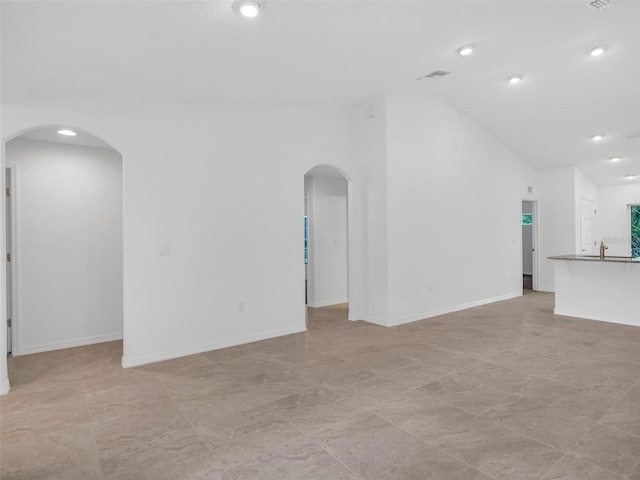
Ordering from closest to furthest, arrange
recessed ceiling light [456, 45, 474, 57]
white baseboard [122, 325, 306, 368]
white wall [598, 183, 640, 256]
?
white baseboard [122, 325, 306, 368]
recessed ceiling light [456, 45, 474, 57]
white wall [598, 183, 640, 256]

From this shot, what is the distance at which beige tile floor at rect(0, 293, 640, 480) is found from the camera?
2.22 meters

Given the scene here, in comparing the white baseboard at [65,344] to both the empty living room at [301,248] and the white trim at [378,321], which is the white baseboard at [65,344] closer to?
the empty living room at [301,248]

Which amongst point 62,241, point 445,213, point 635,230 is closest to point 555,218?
point 635,230

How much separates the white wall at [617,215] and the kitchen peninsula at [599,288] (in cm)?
516

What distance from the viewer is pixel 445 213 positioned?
20.6 ft

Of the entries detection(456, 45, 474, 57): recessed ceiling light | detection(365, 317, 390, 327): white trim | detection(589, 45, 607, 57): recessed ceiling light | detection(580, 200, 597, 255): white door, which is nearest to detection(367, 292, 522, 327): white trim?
detection(365, 317, 390, 327): white trim

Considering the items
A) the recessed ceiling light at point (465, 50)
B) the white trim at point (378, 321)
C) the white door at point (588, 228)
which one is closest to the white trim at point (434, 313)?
the white trim at point (378, 321)

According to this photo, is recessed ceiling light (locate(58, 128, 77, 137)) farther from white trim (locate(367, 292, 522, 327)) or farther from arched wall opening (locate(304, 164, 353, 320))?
white trim (locate(367, 292, 522, 327))

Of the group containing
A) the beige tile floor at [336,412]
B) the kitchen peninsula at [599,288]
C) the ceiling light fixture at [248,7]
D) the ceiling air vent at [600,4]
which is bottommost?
the beige tile floor at [336,412]

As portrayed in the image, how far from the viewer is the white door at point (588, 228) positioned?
29.2ft

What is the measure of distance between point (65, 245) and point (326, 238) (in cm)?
417

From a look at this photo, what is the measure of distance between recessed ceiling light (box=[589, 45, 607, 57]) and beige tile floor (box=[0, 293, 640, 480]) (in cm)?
349

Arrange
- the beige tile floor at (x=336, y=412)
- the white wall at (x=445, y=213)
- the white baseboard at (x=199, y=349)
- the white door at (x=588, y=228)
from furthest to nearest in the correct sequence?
1. the white door at (x=588, y=228)
2. the white wall at (x=445, y=213)
3. the white baseboard at (x=199, y=349)
4. the beige tile floor at (x=336, y=412)

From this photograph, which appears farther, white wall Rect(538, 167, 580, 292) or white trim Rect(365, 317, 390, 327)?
white wall Rect(538, 167, 580, 292)
